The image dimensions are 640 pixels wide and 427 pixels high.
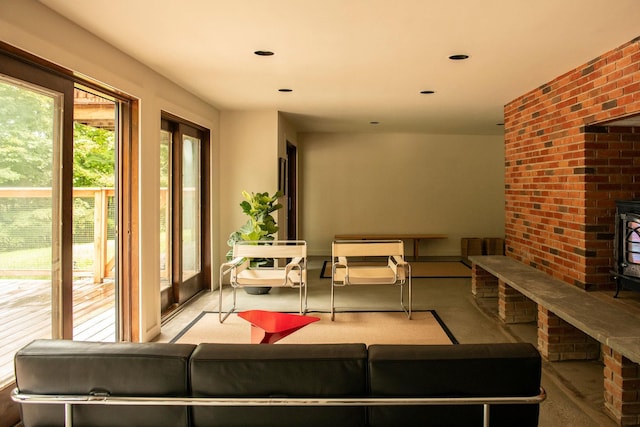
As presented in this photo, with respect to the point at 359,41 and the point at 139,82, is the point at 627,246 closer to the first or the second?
the point at 359,41

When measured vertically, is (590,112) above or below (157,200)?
above

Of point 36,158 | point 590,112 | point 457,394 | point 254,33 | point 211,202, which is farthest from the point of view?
point 211,202

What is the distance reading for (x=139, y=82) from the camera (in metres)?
3.62

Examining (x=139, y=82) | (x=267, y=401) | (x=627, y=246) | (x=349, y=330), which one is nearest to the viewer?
(x=267, y=401)

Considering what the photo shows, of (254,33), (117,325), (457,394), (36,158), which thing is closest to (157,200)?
(117,325)

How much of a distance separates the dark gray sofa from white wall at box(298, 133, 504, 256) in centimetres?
702

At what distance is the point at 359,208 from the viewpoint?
844 cm

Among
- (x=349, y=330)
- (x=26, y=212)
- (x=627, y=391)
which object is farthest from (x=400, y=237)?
(x=26, y=212)

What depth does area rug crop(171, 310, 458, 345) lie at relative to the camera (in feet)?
12.4

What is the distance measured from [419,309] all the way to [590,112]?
2381mm

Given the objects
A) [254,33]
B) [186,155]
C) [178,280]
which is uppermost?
[254,33]

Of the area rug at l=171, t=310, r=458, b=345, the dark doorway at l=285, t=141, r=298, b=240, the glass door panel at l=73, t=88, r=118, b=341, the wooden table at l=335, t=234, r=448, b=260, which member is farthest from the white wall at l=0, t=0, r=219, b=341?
the wooden table at l=335, t=234, r=448, b=260

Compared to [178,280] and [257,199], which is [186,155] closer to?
[257,199]

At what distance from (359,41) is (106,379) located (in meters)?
2.58
